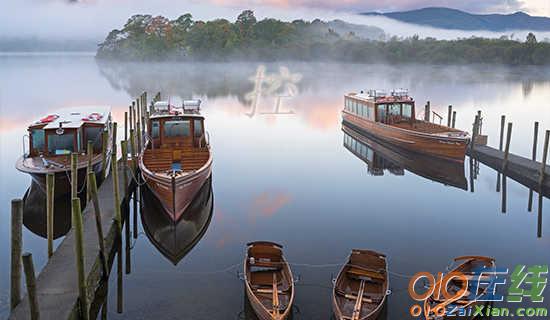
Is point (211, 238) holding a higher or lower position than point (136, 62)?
lower

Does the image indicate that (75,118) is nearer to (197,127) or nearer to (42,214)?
(197,127)

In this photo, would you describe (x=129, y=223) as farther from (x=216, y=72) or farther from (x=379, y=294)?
(x=216, y=72)

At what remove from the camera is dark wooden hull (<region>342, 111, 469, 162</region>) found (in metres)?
30.8

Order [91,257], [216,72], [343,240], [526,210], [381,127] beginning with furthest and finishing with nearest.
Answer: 1. [216,72]
2. [381,127]
3. [526,210]
4. [343,240]
5. [91,257]

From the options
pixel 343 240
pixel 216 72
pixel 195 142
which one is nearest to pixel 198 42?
pixel 216 72

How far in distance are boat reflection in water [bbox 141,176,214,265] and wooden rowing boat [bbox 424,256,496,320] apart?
856cm

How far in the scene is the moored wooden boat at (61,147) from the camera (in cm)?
2158

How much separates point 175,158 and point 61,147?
521 cm

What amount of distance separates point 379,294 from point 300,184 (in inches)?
538

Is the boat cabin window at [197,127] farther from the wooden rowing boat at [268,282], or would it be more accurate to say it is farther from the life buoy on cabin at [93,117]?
the wooden rowing boat at [268,282]

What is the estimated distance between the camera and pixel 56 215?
832 inches

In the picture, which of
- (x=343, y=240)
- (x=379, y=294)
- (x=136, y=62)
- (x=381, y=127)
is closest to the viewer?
(x=379, y=294)

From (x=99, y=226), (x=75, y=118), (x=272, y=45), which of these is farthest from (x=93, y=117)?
(x=272, y=45)

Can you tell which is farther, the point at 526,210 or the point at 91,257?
the point at 526,210
